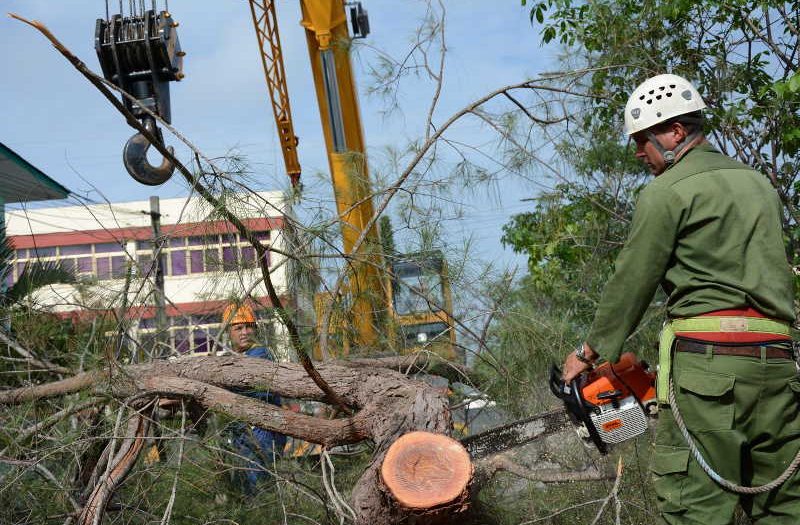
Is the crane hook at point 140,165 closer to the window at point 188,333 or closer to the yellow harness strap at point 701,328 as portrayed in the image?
the window at point 188,333

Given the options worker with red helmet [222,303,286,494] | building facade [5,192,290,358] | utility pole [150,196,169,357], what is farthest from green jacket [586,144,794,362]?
utility pole [150,196,169,357]

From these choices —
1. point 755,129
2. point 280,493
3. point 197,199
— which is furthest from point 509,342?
point 755,129

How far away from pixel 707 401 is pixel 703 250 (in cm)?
47

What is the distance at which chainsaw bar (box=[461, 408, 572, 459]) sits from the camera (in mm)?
3814

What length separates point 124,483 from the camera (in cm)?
417

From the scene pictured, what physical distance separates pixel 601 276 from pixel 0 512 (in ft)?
14.2

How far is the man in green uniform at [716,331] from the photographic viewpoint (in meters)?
2.69

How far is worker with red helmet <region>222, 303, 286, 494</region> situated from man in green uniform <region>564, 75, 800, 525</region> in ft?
6.45

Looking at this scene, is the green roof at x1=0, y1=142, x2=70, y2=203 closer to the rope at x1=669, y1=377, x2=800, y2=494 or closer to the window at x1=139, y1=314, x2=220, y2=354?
the window at x1=139, y1=314, x2=220, y2=354

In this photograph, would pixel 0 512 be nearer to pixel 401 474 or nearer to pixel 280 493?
pixel 280 493

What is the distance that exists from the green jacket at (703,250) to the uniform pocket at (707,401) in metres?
0.22

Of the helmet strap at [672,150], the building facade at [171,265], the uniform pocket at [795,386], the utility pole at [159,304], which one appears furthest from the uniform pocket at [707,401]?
the utility pole at [159,304]

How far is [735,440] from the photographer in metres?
2.67

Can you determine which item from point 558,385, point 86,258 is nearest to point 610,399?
point 558,385
